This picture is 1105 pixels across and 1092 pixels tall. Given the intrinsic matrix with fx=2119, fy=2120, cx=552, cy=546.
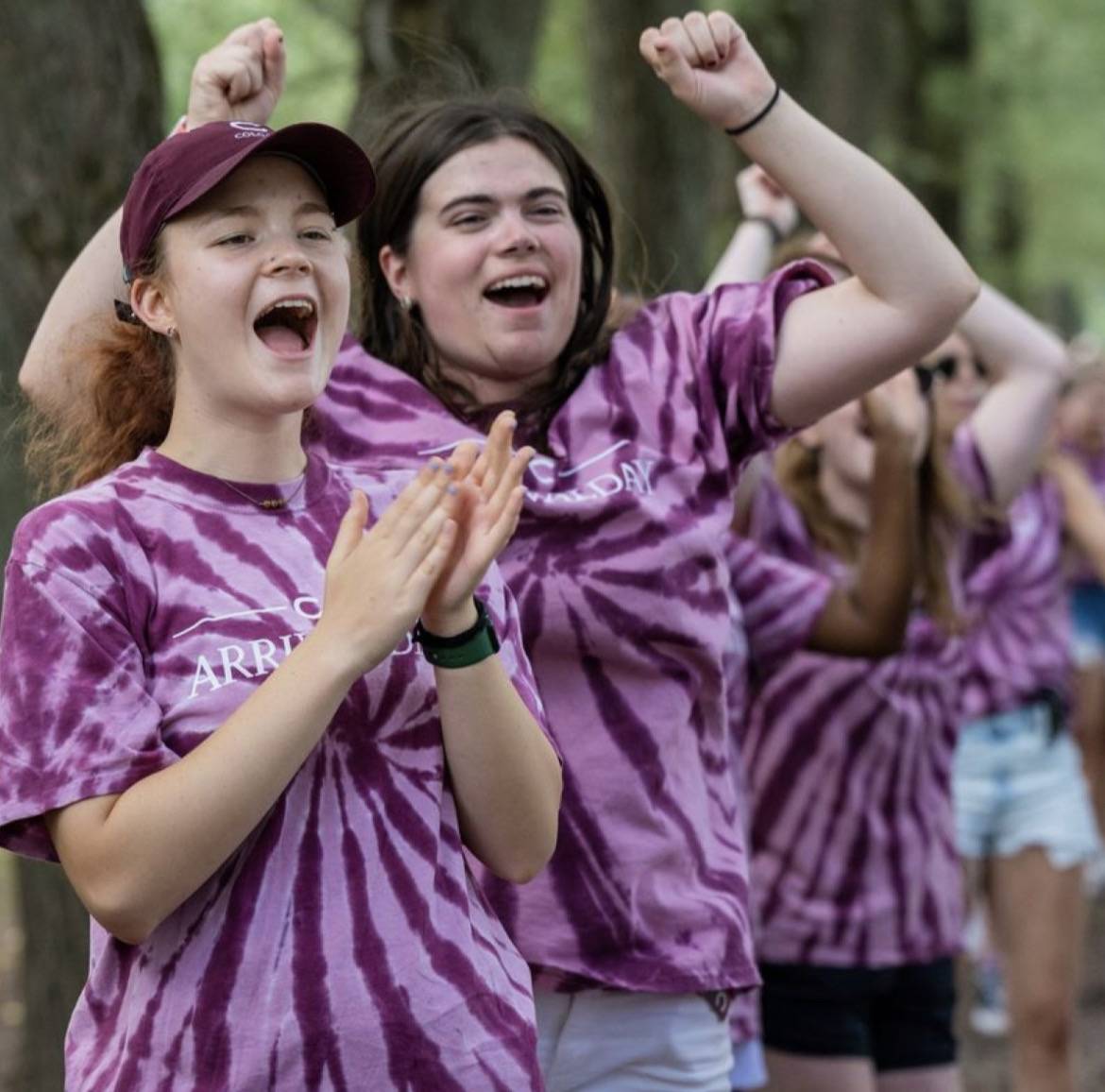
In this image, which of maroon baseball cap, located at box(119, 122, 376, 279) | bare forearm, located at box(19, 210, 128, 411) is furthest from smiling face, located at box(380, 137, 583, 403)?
maroon baseball cap, located at box(119, 122, 376, 279)

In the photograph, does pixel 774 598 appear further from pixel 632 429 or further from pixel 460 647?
pixel 460 647

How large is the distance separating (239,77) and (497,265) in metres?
0.50

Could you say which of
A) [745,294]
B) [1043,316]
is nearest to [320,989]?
[745,294]

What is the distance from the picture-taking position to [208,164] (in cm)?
262

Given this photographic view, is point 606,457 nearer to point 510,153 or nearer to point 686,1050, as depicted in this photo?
point 510,153

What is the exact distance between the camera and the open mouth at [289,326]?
8.74 ft

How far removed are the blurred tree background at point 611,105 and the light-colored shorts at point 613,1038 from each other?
128 centimetres

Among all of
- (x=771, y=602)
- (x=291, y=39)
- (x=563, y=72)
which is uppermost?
(x=291, y=39)

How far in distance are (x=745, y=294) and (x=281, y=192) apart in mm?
1046

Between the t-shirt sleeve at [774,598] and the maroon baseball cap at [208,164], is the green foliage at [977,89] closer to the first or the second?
the t-shirt sleeve at [774,598]

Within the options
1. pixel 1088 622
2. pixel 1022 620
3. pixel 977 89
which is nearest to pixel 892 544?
pixel 1022 620

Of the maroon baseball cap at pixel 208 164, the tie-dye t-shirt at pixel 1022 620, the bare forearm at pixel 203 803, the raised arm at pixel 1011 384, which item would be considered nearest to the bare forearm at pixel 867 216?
the maroon baseball cap at pixel 208 164

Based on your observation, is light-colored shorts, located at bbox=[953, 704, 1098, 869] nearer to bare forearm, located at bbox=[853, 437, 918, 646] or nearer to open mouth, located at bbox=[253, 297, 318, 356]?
bare forearm, located at bbox=[853, 437, 918, 646]

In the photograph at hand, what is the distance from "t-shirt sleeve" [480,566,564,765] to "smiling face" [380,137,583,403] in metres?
0.74
